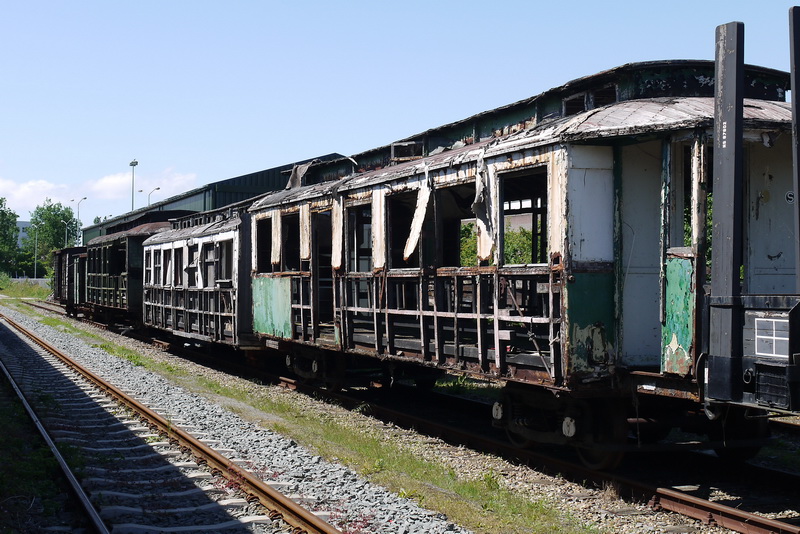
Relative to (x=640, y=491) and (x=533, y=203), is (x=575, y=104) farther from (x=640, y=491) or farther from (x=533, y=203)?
(x=640, y=491)

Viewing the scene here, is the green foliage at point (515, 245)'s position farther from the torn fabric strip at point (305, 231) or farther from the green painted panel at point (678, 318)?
the green painted panel at point (678, 318)

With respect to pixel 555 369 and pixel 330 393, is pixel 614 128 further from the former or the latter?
pixel 330 393

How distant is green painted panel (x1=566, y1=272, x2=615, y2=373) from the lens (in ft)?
22.3

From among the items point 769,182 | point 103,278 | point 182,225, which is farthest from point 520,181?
point 103,278

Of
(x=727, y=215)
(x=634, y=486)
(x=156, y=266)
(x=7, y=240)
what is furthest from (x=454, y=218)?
(x=7, y=240)

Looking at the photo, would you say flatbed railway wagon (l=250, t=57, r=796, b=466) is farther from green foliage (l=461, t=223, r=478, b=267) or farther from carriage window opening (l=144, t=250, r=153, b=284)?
carriage window opening (l=144, t=250, r=153, b=284)

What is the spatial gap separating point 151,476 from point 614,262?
460 centimetres

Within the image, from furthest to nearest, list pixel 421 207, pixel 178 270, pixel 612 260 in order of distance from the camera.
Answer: pixel 178 270, pixel 421 207, pixel 612 260

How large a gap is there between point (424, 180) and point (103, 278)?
66.7ft

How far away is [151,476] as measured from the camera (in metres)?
7.45

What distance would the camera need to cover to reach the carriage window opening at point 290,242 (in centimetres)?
1293

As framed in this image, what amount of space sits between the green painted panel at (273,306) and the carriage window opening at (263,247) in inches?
9.7

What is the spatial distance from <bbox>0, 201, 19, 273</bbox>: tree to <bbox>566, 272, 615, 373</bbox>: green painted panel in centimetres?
10527

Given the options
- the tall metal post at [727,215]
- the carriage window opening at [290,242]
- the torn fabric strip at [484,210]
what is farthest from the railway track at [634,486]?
the carriage window opening at [290,242]
